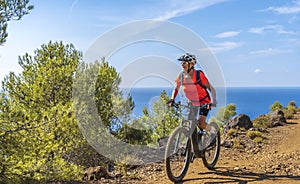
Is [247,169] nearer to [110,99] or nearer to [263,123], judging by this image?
[110,99]

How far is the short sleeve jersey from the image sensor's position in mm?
6941

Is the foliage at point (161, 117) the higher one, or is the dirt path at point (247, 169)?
the foliage at point (161, 117)

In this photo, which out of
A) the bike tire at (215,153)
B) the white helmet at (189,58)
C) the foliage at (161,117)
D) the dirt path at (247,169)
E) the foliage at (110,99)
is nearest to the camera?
the white helmet at (189,58)

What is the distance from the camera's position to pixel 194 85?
6.95 meters

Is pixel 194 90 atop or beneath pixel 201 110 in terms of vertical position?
atop

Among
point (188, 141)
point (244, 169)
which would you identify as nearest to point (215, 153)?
point (244, 169)

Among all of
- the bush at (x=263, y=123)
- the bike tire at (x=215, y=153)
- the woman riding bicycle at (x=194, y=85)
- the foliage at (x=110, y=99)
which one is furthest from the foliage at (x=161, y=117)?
the woman riding bicycle at (x=194, y=85)

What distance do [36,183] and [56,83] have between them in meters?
6.52

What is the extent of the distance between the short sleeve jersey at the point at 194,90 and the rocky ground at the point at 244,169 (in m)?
1.91

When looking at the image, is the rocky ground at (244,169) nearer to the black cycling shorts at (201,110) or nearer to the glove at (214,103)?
the black cycling shorts at (201,110)

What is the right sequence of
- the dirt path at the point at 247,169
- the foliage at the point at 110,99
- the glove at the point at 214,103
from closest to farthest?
the glove at the point at 214,103
the dirt path at the point at 247,169
the foliage at the point at 110,99

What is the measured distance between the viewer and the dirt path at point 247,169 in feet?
23.6

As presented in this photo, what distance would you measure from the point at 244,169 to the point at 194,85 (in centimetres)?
300

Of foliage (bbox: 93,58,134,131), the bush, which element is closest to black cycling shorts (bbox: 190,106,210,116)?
foliage (bbox: 93,58,134,131)
